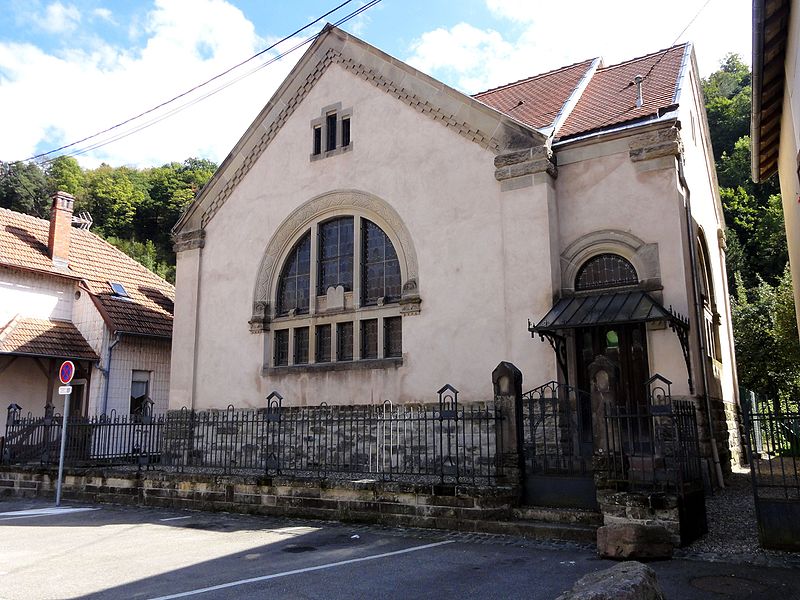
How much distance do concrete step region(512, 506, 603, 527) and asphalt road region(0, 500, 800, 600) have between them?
0.60 metres

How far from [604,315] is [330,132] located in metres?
10.1

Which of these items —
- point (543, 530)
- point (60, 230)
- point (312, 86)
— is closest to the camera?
point (543, 530)

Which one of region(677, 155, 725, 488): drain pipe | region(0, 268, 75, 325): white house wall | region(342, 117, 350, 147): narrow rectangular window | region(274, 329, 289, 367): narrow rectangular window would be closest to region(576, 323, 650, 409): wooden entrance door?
region(677, 155, 725, 488): drain pipe

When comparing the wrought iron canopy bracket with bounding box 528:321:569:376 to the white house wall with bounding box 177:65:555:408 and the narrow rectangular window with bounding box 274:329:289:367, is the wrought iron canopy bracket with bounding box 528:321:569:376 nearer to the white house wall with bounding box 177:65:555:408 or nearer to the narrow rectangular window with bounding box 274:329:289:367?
the white house wall with bounding box 177:65:555:408

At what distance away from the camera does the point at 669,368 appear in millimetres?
12961

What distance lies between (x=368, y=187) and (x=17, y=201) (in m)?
54.5

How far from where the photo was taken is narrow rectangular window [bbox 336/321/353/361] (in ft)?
57.3

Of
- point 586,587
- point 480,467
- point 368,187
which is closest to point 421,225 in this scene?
point 368,187

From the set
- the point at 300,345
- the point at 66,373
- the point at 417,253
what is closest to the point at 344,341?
the point at 300,345

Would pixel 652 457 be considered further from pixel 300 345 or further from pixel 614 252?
pixel 300 345

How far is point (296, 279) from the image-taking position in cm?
1900

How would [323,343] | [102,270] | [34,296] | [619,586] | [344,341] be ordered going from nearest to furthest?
[619,586] < [344,341] < [323,343] < [34,296] < [102,270]

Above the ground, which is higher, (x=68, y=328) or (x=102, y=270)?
(x=102, y=270)

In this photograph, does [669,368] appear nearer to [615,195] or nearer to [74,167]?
[615,195]
